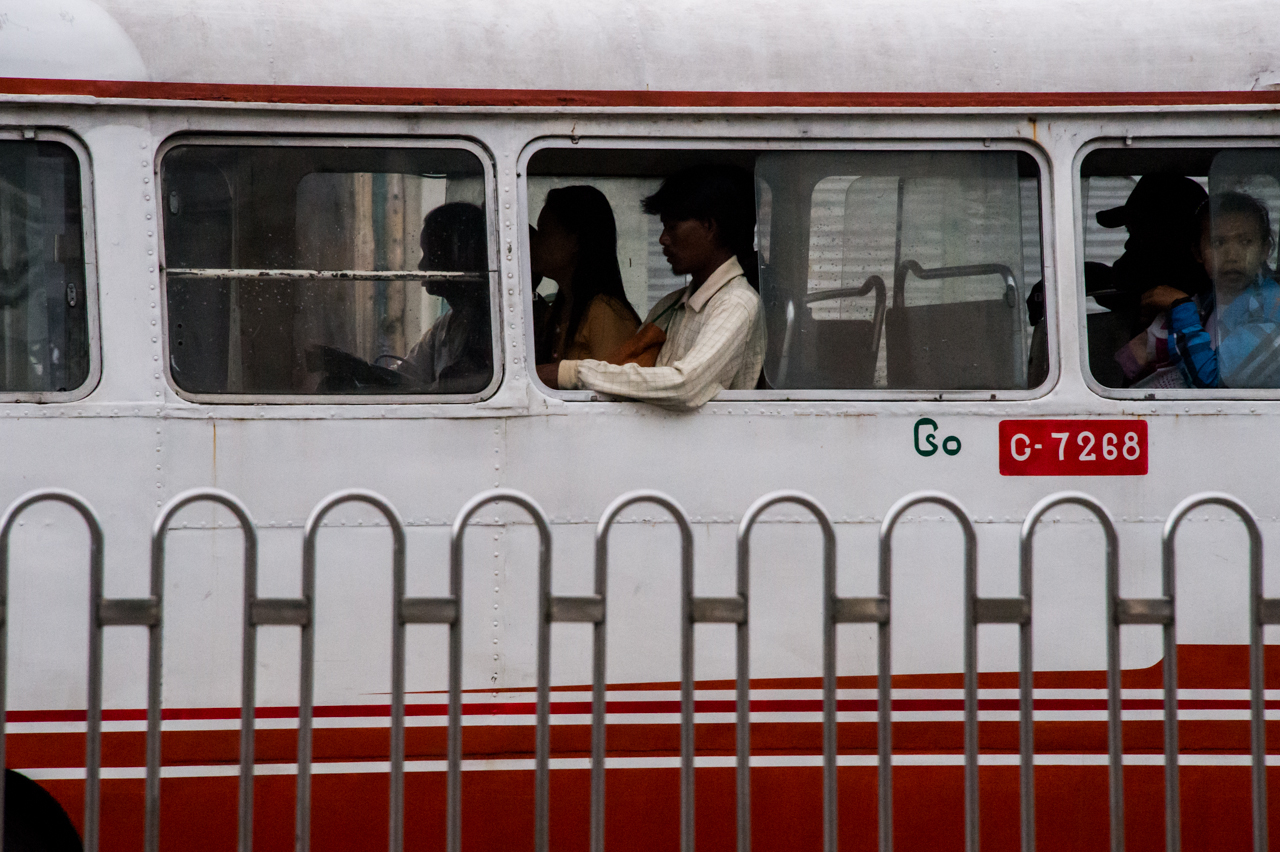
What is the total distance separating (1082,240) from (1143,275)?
1.05ft

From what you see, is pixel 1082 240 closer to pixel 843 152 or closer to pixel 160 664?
pixel 843 152

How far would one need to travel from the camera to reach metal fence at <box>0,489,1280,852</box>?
2604 millimetres

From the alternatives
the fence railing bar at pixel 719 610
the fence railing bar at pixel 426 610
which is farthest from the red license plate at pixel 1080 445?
the fence railing bar at pixel 426 610

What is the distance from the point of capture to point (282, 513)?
3.57 metres

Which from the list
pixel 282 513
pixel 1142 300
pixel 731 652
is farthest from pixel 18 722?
pixel 1142 300

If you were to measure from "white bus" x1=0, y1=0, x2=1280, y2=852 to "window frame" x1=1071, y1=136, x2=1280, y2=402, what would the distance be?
0.04 ft

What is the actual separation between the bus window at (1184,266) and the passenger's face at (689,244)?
1224 millimetres

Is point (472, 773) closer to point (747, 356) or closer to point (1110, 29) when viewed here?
point (747, 356)

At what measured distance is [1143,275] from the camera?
A: 3887mm

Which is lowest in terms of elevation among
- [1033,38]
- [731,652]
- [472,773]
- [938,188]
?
[472,773]

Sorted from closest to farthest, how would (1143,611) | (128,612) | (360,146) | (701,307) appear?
(128,612), (1143,611), (360,146), (701,307)

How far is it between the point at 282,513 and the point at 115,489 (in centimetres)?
50

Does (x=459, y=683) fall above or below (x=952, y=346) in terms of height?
below

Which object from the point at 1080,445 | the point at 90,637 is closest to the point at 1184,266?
the point at 1080,445
